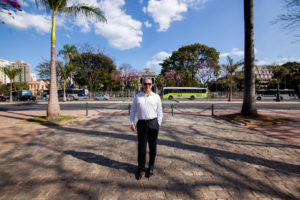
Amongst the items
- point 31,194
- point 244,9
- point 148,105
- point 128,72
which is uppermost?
point 128,72

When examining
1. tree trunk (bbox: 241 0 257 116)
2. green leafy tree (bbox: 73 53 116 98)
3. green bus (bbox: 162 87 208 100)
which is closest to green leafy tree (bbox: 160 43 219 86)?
green bus (bbox: 162 87 208 100)

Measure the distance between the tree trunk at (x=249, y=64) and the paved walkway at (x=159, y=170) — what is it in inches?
153

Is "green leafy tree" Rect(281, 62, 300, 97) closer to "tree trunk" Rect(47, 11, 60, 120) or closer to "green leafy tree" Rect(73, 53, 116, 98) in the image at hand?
"green leafy tree" Rect(73, 53, 116, 98)

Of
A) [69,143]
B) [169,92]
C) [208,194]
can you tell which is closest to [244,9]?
[208,194]

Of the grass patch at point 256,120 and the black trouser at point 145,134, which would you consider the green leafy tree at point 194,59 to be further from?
the black trouser at point 145,134

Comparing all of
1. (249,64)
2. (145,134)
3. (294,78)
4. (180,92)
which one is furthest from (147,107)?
(294,78)

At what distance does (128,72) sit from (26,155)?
150ft

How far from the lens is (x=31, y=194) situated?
222 cm

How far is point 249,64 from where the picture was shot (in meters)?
7.89

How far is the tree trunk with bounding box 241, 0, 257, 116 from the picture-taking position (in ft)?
25.8

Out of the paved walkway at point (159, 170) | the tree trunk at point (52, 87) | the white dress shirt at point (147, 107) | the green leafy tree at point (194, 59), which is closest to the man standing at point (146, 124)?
the white dress shirt at point (147, 107)

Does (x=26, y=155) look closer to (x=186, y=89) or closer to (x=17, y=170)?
(x=17, y=170)

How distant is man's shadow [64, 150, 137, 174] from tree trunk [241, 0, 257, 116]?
25.1 ft

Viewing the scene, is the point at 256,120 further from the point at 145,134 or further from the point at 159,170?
the point at 145,134
